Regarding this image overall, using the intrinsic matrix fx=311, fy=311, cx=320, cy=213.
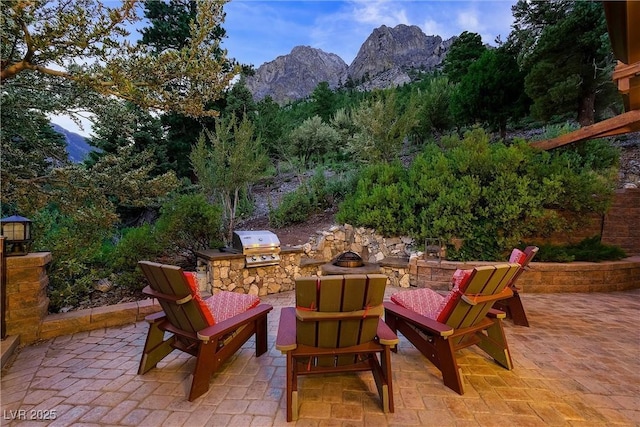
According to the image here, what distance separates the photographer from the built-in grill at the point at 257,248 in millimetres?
4684

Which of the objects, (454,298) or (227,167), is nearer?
(454,298)

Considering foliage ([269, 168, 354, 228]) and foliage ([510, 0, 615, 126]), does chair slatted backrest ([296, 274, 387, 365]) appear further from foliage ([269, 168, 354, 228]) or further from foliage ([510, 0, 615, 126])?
foliage ([510, 0, 615, 126])

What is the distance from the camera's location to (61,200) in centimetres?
406

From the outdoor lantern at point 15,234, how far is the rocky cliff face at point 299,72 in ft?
167

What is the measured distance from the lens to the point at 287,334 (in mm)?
2174

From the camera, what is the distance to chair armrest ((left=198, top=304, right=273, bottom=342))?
216 centimetres

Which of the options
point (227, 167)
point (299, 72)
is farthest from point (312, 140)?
point (299, 72)

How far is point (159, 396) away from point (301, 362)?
3.40ft

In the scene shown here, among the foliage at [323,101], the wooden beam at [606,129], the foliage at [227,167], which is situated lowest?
the foliage at [227,167]

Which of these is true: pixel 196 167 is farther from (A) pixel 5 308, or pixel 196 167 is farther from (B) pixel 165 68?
(A) pixel 5 308

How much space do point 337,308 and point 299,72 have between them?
59070 mm

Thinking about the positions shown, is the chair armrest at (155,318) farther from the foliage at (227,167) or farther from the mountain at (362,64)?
the mountain at (362,64)

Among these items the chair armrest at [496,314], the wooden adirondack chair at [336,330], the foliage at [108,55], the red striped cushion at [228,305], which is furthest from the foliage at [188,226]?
the chair armrest at [496,314]

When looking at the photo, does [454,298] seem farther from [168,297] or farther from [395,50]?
[395,50]
